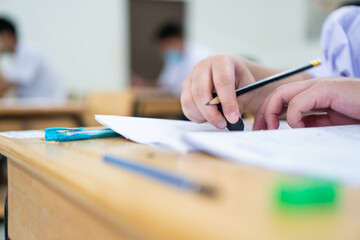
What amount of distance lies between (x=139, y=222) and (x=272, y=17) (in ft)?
15.5

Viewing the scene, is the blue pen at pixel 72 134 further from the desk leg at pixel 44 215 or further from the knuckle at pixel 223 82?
the knuckle at pixel 223 82

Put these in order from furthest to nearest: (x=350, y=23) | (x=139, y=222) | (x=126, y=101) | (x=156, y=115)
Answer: (x=156, y=115)
(x=126, y=101)
(x=350, y=23)
(x=139, y=222)

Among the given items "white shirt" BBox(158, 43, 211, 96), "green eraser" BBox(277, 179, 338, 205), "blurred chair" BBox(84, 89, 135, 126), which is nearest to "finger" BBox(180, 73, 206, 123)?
"green eraser" BBox(277, 179, 338, 205)

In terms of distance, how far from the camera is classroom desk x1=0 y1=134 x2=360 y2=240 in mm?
195

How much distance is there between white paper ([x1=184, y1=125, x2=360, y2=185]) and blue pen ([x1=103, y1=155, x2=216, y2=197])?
0.09 m

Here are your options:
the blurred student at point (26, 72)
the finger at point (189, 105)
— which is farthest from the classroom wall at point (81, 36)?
the finger at point (189, 105)

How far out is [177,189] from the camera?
25 cm

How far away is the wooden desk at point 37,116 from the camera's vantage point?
1.98 meters

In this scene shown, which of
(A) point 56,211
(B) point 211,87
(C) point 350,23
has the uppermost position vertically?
(C) point 350,23

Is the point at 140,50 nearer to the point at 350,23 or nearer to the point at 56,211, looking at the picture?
the point at 350,23

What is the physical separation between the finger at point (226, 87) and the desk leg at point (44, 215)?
278 mm

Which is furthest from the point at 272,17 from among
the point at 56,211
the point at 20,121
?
the point at 56,211

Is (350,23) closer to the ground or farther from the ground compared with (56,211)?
farther from the ground

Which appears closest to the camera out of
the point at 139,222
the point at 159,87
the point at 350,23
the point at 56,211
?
the point at 139,222
